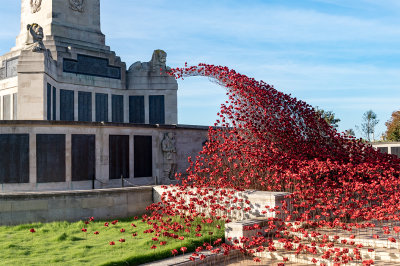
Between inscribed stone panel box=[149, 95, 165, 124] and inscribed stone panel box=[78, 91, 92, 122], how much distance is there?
422cm

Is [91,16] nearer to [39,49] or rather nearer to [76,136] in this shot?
[39,49]

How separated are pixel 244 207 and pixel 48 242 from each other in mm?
5207

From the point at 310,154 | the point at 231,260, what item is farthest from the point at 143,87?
the point at 231,260

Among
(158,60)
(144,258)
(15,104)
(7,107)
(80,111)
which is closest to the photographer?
(144,258)

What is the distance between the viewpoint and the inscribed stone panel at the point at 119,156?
1656cm

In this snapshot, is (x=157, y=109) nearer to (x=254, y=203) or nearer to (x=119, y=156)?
(x=119, y=156)

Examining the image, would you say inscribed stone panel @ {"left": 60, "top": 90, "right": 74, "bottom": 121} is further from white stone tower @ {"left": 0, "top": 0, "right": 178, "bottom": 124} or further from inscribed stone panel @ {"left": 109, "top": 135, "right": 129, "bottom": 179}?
inscribed stone panel @ {"left": 109, "top": 135, "right": 129, "bottom": 179}

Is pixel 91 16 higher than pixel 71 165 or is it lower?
higher

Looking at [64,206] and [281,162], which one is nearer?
[64,206]

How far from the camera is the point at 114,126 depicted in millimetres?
16578

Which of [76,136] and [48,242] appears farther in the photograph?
[76,136]

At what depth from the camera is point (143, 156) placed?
17.6 meters

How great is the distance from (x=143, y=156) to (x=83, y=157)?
2.78 meters

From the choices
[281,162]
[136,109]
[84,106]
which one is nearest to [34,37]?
[84,106]
